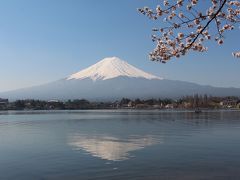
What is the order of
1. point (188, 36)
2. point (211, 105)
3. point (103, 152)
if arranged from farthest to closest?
point (211, 105) < point (103, 152) < point (188, 36)

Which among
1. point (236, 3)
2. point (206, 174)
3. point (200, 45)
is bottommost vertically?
point (206, 174)

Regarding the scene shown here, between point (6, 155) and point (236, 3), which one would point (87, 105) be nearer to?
point (6, 155)

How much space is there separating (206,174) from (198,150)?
4842 millimetres

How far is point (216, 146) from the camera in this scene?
15859 mm

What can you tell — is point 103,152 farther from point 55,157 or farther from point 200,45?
point 200,45

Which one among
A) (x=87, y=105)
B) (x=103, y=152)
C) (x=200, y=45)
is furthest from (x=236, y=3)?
(x=87, y=105)

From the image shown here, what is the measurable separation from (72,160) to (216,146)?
622 centimetres

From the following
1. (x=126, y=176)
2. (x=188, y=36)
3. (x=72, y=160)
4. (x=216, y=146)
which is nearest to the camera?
(x=188, y=36)

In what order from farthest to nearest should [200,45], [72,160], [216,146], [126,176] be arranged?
[216,146] < [72,160] < [126,176] < [200,45]

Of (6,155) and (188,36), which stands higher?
(188,36)

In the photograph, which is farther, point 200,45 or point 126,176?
point 126,176

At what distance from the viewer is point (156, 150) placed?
48.0ft

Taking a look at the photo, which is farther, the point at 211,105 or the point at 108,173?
the point at 211,105

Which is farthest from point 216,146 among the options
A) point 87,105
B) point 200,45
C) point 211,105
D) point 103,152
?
point 87,105
